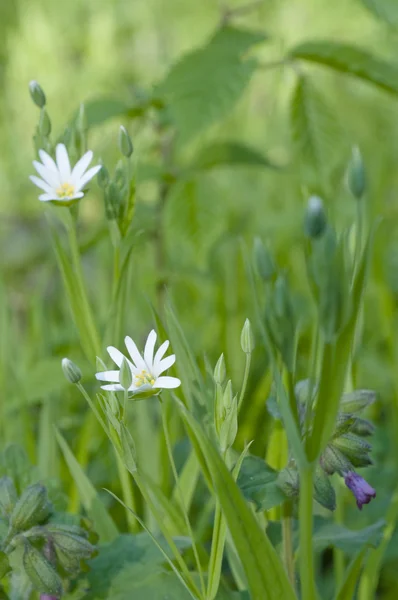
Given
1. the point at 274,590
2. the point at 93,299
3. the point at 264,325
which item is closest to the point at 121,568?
the point at 274,590

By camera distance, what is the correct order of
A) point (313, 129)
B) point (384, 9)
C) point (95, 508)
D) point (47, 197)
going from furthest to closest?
point (313, 129), point (384, 9), point (95, 508), point (47, 197)

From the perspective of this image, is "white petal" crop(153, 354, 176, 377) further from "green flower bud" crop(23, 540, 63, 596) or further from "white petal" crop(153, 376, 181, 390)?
"green flower bud" crop(23, 540, 63, 596)

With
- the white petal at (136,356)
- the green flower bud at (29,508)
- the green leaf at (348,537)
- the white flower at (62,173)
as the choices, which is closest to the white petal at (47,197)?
the white flower at (62,173)

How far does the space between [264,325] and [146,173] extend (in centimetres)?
75

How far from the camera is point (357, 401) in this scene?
1.97ft

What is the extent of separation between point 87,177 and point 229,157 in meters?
0.60

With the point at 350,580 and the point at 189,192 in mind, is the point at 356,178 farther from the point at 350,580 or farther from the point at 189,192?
the point at 189,192

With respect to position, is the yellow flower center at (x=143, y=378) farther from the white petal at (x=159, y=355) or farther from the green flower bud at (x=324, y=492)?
the green flower bud at (x=324, y=492)

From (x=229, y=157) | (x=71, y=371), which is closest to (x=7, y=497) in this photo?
(x=71, y=371)

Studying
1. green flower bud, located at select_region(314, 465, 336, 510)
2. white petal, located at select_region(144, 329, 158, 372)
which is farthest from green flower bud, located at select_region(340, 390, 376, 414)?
white petal, located at select_region(144, 329, 158, 372)

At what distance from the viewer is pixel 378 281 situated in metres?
1.26

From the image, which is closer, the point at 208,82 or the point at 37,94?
the point at 37,94

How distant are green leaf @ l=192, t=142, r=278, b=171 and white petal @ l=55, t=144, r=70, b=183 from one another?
555 millimetres

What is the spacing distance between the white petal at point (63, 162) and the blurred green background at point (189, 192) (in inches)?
3.6
